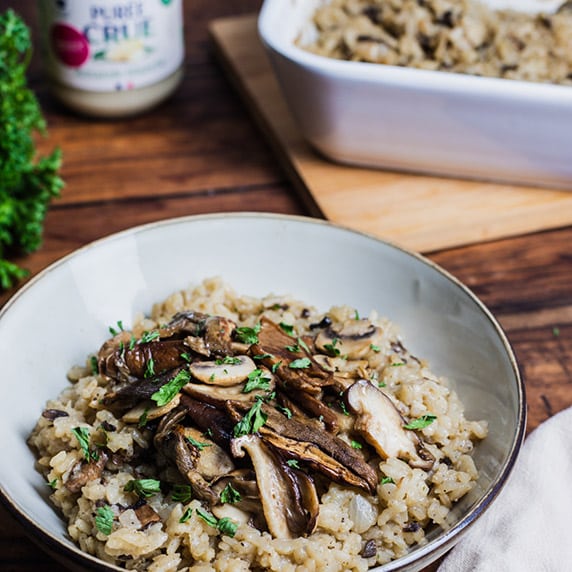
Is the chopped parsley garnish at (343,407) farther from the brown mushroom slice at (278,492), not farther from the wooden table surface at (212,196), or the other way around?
the wooden table surface at (212,196)

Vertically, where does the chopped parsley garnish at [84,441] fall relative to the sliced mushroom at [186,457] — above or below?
below

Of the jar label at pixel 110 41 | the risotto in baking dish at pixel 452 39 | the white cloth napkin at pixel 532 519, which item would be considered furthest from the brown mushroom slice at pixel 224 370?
the jar label at pixel 110 41

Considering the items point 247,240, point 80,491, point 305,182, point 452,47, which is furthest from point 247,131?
point 80,491

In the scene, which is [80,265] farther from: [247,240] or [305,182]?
[305,182]

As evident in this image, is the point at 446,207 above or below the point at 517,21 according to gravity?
below

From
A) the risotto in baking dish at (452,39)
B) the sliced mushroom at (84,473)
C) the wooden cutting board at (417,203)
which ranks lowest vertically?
the wooden cutting board at (417,203)

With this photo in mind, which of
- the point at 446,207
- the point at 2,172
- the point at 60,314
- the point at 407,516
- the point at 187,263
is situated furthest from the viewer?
the point at 446,207
